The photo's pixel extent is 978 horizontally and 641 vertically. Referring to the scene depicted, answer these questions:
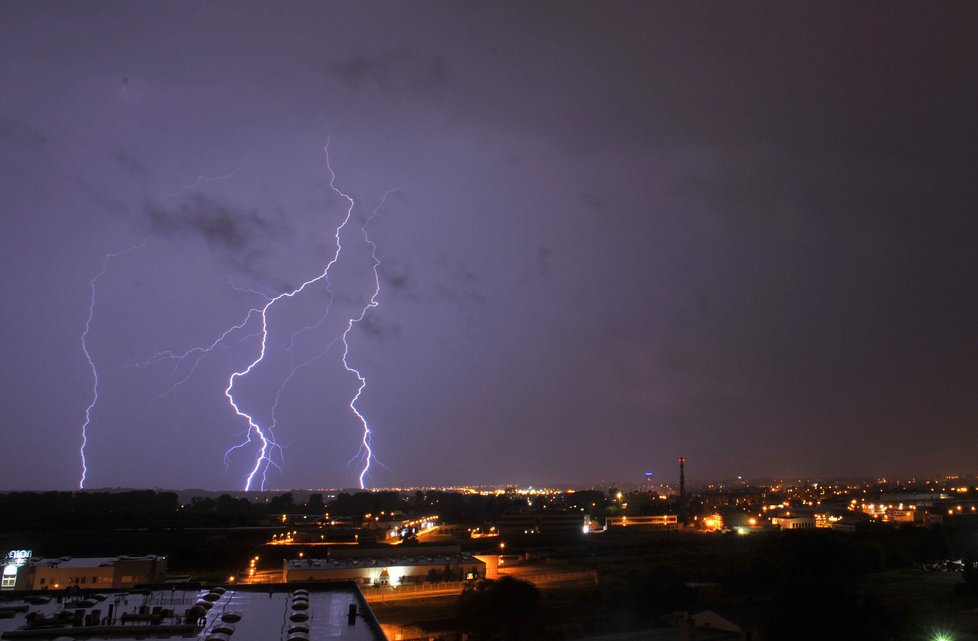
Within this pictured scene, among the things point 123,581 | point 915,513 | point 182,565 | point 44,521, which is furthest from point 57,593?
point 915,513

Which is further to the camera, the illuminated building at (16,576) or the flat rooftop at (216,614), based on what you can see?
the illuminated building at (16,576)

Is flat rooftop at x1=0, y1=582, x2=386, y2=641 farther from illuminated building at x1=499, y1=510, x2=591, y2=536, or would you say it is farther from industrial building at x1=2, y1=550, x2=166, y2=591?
illuminated building at x1=499, y1=510, x2=591, y2=536

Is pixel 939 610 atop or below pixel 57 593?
below

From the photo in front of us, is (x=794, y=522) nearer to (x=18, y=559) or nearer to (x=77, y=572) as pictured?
(x=77, y=572)

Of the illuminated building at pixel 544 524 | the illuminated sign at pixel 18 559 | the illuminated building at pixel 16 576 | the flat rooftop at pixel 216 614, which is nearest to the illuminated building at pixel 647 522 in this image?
the illuminated building at pixel 544 524

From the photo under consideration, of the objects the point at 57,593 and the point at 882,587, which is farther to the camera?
the point at 882,587

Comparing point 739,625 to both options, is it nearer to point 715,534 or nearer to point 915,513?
point 715,534

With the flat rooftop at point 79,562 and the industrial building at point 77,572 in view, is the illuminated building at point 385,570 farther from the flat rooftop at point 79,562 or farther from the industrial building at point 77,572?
the flat rooftop at point 79,562

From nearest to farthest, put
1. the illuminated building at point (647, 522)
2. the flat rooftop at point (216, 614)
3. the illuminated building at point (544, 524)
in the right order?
the flat rooftop at point (216, 614) < the illuminated building at point (544, 524) < the illuminated building at point (647, 522)
